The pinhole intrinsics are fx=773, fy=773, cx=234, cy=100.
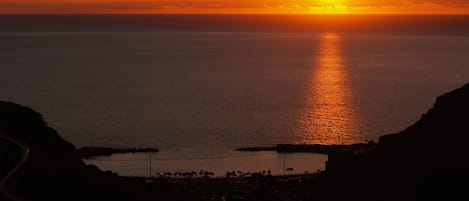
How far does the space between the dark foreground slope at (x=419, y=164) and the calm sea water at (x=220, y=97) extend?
1927cm

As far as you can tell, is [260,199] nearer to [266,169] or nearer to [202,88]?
[266,169]

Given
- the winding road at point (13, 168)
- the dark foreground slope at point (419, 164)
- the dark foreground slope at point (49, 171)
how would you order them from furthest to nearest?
the dark foreground slope at point (419, 164)
the dark foreground slope at point (49, 171)
the winding road at point (13, 168)

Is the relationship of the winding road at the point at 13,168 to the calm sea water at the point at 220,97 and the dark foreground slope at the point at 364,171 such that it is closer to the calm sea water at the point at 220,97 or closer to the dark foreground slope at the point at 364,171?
the dark foreground slope at the point at 364,171

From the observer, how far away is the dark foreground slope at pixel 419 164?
24147 millimetres

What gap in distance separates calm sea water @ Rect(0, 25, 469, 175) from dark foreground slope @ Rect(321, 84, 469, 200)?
1927 centimetres

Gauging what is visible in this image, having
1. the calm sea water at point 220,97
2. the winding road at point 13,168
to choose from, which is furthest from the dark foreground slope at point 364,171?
the calm sea water at point 220,97

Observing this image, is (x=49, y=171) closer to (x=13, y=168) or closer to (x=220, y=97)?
(x=13, y=168)

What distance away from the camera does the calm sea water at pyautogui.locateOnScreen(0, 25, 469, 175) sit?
194 feet

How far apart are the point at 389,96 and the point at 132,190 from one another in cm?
6409

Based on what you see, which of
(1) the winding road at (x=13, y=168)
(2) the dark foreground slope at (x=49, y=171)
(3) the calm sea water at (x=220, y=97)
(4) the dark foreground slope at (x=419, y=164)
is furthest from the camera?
(3) the calm sea water at (x=220, y=97)

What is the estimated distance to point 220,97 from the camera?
87.6m

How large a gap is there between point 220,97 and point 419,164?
61373mm

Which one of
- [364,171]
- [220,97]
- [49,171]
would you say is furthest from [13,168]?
[220,97]

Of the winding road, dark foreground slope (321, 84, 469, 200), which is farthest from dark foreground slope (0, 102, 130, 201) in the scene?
dark foreground slope (321, 84, 469, 200)
